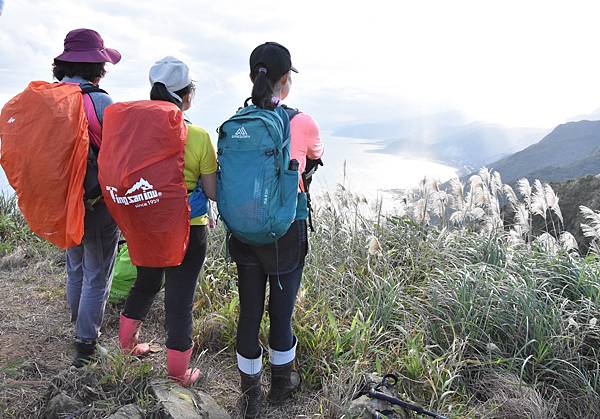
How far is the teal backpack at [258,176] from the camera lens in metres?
2.19

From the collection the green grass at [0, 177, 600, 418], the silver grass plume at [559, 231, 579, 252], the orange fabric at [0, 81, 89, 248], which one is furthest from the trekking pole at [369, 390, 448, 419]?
the silver grass plume at [559, 231, 579, 252]

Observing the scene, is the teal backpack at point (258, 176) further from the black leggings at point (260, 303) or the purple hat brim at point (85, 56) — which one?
the purple hat brim at point (85, 56)

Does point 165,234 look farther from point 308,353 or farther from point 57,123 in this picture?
point 308,353

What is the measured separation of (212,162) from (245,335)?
3.16 ft

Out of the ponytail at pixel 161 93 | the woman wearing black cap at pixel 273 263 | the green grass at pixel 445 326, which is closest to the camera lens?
the woman wearing black cap at pixel 273 263

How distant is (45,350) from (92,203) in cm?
135

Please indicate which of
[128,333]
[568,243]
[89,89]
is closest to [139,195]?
[89,89]

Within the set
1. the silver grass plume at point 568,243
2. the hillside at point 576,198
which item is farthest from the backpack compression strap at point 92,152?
the hillside at point 576,198

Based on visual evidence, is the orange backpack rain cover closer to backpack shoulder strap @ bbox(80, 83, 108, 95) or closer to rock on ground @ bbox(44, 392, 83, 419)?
backpack shoulder strap @ bbox(80, 83, 108, 95)

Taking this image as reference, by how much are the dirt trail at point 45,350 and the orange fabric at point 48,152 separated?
2.91 ft

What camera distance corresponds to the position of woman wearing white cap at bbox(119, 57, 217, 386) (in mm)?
2387

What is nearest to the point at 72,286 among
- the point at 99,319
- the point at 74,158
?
the point at 99,319

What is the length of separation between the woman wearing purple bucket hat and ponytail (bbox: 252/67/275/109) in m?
0.94

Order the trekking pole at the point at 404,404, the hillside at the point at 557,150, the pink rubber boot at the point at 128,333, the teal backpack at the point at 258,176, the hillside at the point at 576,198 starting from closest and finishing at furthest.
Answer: the teal backpack at the point at 258,176 → the trekking pole at the point at 404,404 → the pink rubber boot at the point at 128,333 → the hillside at the point at 576,198 → the hillside at the point at 557,150
